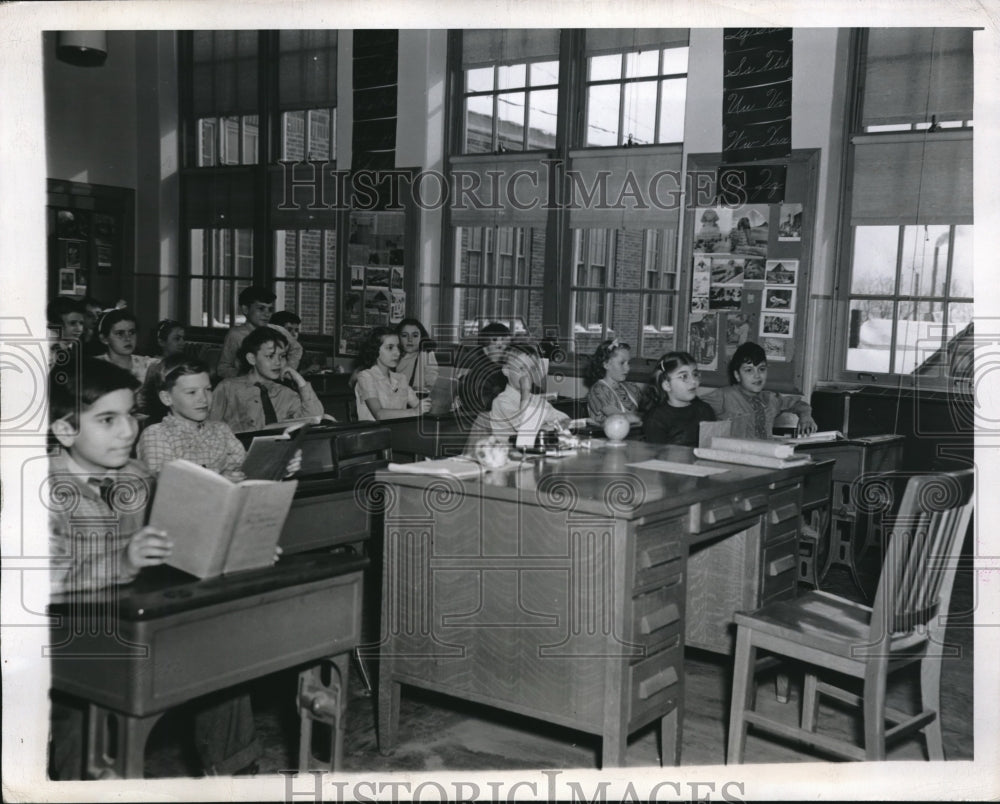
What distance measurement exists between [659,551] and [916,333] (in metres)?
4.26

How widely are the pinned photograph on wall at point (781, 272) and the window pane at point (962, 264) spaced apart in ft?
3.01

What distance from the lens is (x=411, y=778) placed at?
8.41ft

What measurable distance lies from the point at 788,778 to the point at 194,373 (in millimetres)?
2285

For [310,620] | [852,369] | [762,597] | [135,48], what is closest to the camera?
[310,620]

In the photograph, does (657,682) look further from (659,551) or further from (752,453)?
(752,453)

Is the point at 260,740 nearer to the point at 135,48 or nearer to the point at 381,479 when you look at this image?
the point at 381,479

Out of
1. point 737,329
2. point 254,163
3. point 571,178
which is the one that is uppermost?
point 254,163

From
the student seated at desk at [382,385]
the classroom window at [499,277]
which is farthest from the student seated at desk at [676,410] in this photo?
the classroom window at [499,277]

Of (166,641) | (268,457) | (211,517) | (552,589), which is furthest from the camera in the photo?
(268,457)

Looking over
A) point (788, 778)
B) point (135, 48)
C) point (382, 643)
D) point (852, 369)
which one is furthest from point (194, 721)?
point (135, 48)

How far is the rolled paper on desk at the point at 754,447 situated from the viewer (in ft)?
11.3

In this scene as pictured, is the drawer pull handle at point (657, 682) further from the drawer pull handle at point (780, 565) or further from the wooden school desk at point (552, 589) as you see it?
the drawer pull handle at point (780, 565)

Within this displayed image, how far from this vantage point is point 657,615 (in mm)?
2764

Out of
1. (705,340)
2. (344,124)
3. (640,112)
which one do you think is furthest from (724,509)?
(344,124)
